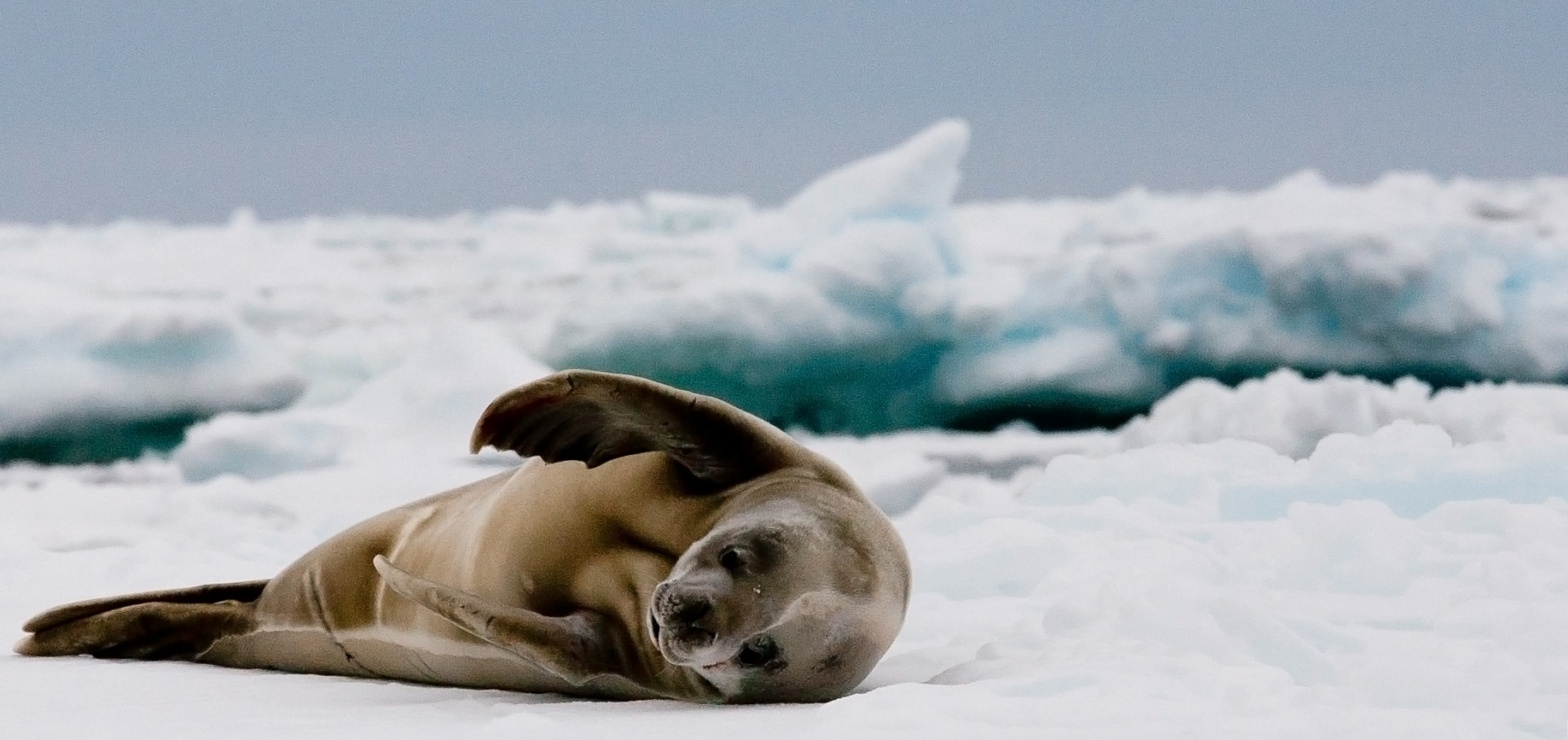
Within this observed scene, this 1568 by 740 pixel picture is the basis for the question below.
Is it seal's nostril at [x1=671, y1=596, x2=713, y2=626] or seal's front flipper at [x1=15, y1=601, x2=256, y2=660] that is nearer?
seal's nostril at [x1=671, y1=596, x2=713, y2=626]

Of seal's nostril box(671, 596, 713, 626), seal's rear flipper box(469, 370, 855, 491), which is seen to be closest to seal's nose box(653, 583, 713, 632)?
seal's nostril box(671, 596, 713, 626)

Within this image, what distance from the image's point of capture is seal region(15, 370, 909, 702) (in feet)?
7.30

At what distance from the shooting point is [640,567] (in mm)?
2451

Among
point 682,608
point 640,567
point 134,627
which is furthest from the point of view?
point 134,627

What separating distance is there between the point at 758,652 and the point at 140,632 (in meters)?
1.65

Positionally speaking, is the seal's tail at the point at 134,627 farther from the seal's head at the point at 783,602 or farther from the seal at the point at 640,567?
the seal's head at the point at 783,602

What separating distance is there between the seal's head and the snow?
0.37ft

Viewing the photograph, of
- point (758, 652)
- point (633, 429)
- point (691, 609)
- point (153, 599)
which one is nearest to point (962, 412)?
point (153, 599)

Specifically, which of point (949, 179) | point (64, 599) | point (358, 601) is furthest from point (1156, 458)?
point (949, 179)

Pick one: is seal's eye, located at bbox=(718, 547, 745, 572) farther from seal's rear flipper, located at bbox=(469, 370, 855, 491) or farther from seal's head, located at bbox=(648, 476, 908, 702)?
seal's rear flipper, located at bbox=(469, 370, 855, 491)

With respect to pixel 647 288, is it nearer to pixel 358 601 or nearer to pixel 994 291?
pixel 994 291

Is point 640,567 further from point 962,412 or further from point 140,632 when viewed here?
point 962,412

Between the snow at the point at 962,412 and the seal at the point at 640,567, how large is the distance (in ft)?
0.34

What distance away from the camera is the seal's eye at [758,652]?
2217 mm
